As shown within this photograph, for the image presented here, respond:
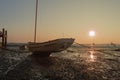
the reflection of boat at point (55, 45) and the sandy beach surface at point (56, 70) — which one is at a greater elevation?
the reflection of boat at point (55, 45)

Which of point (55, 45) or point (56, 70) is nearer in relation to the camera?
point (56, 70)

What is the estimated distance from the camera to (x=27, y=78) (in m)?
15.3

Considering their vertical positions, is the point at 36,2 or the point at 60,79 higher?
the point at 36,2

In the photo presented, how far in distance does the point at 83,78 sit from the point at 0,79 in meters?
6.76

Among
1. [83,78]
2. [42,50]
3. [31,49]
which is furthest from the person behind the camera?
[31,49]

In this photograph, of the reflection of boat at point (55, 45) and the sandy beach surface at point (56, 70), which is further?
the reflection of boat at point (55, 45)

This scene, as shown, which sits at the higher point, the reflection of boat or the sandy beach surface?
the reflection of boat

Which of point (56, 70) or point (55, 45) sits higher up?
point (55, 45)

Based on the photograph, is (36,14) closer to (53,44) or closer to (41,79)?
(53,44)

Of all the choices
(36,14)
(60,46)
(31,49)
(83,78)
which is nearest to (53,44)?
(60,46)

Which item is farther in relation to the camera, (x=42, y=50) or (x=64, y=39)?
(x=42, y=50)

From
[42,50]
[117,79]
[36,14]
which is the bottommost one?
[117,79]

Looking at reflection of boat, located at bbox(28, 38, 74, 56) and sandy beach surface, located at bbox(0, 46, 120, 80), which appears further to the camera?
reflection of boat, located at bbox(28, 38, 74, 56)

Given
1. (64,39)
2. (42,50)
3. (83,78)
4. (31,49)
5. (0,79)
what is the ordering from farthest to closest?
1. (31,49)
2. (42,50)
3. (64,39)
4. (83,78)
5. (0,79)
